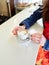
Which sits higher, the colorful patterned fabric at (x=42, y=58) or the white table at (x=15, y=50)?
the colorful patterned fabric at (x=42, y=58)

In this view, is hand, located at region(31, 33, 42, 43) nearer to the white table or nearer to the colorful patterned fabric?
the white table

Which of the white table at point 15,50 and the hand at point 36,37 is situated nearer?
the white table at point 15,50

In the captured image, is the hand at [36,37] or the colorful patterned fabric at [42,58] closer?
the colorful patterned fabric at [42,58]

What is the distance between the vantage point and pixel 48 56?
66 cm

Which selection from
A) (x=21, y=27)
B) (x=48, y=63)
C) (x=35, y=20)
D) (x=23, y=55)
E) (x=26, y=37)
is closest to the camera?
(x=48, y=63)

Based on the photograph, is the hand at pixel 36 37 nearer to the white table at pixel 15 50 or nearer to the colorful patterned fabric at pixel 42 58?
the white table at pixel 15 50

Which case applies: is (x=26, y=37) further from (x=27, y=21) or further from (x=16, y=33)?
(x=27, y=21)

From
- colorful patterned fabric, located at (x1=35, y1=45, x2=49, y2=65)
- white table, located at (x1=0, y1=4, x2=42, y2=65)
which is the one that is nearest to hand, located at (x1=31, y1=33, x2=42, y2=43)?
white table, located at (x1=0, y1=4, x2=42, y2=65)

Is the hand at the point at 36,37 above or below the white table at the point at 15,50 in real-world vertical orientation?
above

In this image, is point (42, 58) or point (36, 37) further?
point (36, 37)

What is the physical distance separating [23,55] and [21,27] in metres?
0.30

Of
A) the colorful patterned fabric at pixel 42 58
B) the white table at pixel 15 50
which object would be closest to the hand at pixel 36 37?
the white table at pixel 15 50

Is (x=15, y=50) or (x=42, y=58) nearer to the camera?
(x=42, y=58)

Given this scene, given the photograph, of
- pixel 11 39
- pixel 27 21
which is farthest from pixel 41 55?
pixel 27 21
